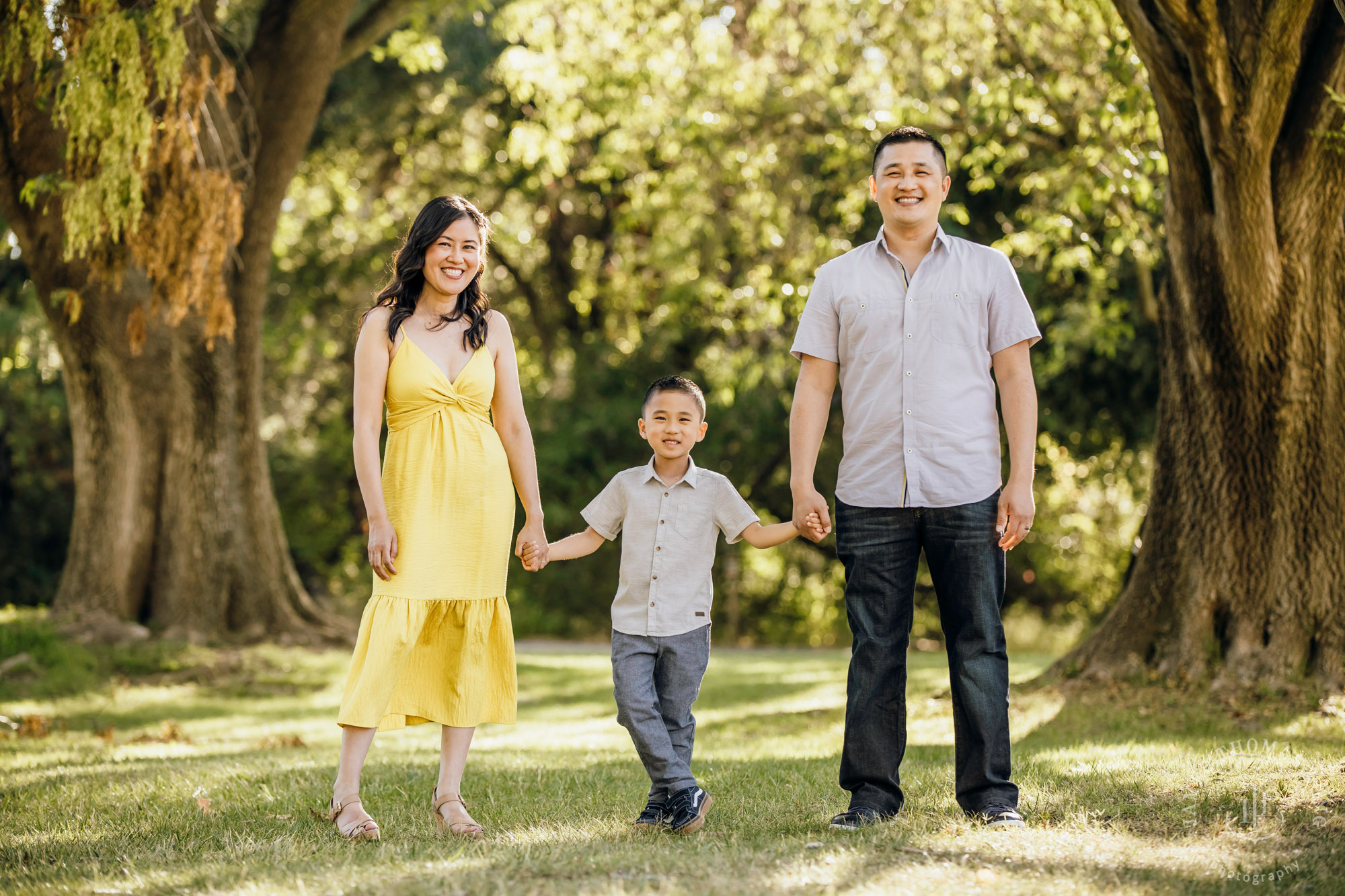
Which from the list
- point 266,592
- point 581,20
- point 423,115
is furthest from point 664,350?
point 266,592

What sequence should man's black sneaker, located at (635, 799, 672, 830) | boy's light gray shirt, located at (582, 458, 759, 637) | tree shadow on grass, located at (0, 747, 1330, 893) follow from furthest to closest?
boy's light gray shirt, located at (582, 458, 759, 637)
man's black sneaker, located at (635, 799, 672, 830)
tree shadow on grass, located at (0, 747, 1330, 893)

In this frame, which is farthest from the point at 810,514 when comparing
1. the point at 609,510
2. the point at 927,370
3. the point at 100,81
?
the point at 100,81

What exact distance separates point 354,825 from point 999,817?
2.00 meters

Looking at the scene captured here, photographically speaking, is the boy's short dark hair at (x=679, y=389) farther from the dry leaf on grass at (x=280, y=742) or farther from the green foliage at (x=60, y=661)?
the green foliage at (x=60, y=661)

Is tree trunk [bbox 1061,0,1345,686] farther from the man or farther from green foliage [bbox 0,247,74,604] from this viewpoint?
green foliage [bbox 0,247,74,604]

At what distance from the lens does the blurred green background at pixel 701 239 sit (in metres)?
10.5

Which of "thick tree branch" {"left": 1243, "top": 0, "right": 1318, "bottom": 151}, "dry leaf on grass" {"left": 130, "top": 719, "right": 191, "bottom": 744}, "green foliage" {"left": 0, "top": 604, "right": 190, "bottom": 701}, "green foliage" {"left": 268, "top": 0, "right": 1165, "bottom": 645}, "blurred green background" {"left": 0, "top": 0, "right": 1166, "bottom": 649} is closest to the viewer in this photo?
"thick tree branch" {"left": 1243, "top": 0, "right": 1318, "bottom": 151}

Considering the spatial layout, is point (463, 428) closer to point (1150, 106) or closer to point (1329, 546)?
point (1329, 546)

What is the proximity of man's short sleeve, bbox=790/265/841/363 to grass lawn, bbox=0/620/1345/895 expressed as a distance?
1532 millimetres

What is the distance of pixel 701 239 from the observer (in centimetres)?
1470

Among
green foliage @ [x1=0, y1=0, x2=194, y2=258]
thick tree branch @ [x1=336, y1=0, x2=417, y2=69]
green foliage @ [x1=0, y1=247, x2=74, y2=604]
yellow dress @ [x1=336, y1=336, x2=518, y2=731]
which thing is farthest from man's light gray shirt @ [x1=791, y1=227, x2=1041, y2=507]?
green foliage @ [x1=0, y1=247, x2=74, y2=604]

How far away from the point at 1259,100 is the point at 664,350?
42.3 ft

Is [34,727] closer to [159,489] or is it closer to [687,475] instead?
[159,489]

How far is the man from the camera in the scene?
12.0 ft
